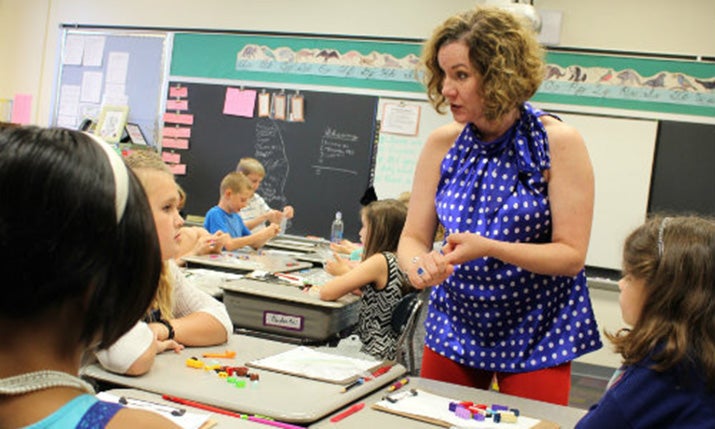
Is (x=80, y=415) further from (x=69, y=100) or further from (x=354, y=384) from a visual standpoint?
(x=69, y=100)

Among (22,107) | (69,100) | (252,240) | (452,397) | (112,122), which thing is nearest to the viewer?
(452,397)

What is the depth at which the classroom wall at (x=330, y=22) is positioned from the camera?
5414 mm

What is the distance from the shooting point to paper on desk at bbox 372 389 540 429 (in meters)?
1.48

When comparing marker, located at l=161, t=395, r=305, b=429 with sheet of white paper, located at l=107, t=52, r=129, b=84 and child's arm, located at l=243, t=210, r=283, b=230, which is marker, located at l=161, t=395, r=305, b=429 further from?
sheet of white paper, located at l=107, t=52, r=129, b=84

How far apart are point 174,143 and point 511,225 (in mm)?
5361

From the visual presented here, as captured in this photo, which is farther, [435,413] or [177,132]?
[177,132]

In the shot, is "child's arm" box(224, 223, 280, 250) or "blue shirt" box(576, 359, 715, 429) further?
"child's arm" box(224, 223, 280, 250)

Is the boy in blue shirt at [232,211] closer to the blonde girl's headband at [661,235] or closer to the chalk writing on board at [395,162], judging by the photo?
the chalk writing on board at [395,162]

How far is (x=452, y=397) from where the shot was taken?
1.62m

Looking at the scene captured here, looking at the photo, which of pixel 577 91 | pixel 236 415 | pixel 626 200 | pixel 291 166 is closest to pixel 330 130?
pixel 291 166

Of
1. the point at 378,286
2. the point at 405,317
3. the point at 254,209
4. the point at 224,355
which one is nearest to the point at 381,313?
the point at 378,286

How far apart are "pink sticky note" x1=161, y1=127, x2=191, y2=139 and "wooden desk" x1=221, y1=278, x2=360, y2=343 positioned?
383 centimetres

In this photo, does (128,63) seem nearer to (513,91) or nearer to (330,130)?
(330,130)

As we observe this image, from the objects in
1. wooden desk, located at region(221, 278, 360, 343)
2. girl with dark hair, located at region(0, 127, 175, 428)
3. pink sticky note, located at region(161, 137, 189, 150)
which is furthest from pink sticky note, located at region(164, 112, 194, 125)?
girl with dark hair, located at region(0, 127, 175, 428)
